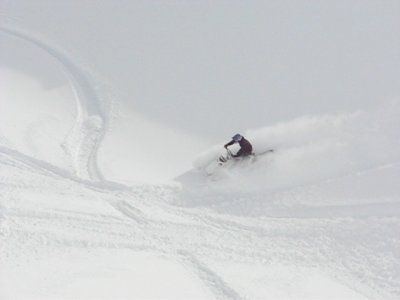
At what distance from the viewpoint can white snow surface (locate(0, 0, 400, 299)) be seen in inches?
384

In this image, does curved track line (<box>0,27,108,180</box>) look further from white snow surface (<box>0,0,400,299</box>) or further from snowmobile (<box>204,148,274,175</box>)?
snowmobile (<box>204,148,274,175</box>)

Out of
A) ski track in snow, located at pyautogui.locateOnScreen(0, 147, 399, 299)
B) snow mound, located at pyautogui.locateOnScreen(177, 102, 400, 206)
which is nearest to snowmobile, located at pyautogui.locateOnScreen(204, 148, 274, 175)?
snow mound, located at pyautogui.locateOnScreen(177, 102, 400, 206)

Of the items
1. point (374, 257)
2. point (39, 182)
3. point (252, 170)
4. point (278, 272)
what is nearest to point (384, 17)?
point (252, 170)

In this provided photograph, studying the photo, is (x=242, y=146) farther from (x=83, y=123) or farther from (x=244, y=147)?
(x=83, y=123)

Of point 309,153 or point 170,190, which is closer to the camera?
point 170,190

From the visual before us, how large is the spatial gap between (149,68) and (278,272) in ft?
29.0

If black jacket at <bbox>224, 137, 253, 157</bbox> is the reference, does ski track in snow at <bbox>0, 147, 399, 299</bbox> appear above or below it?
below

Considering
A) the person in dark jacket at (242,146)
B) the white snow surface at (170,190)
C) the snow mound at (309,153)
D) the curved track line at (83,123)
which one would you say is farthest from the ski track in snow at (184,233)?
the person in dark jacket at (242,146)

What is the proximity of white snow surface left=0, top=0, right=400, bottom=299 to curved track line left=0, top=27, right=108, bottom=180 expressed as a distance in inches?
2.0

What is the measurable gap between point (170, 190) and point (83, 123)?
3780 mm

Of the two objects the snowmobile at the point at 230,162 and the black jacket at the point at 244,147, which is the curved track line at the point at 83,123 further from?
the black jacket at the point at 244,147

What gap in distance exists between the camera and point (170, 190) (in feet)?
42.1

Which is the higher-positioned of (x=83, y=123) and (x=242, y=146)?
(x=83, y=123)

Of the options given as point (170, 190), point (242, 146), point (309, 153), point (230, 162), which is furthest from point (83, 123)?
point (309, 153)
